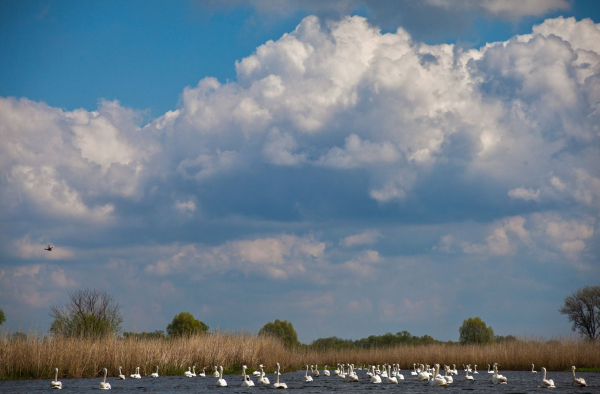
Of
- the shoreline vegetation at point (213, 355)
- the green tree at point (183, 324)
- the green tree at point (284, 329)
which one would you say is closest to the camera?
the shoreline vegetation at point (213, 355)

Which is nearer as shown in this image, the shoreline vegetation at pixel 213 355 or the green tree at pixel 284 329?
the shoreline vegetation at pixel 213 355

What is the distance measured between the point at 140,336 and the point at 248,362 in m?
10.5

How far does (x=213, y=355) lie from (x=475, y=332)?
226ft

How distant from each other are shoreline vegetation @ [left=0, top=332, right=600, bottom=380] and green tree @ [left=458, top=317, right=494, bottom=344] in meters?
35.4

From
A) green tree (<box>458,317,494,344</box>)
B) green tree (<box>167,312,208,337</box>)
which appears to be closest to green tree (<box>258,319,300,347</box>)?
green tree (<box>167,312,208,337</box>)

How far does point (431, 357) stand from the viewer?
74.8 meters

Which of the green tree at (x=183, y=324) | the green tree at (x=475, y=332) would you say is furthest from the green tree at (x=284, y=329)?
the green tree at (x=475, y=332)

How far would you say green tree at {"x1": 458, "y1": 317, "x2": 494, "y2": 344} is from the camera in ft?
369

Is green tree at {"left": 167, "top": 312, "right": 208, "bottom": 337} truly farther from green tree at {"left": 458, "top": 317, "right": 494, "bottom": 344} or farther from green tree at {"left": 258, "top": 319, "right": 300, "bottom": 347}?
green tree at {"left": 458, "top": 317, "right": 494, "bottom": 344}

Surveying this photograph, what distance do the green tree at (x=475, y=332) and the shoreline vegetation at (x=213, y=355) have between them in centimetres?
3536

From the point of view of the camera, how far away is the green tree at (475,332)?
113 meters

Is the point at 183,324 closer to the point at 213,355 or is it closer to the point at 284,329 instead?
the point at 284,329

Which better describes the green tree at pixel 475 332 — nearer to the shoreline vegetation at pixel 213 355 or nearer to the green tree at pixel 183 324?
the shoreline vegetation at pixel 213 355

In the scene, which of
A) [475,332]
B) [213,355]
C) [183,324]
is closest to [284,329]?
[183,324]
